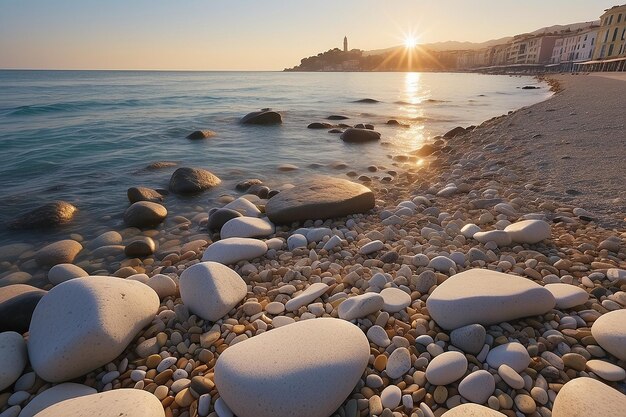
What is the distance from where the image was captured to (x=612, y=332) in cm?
185

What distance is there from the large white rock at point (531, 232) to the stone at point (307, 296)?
189 cm

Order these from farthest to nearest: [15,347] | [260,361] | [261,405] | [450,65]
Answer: [450,65], [15,347], [260,361], [261,405]

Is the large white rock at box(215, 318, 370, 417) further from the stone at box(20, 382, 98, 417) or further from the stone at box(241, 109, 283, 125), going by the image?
the stone at box(241, 109, 283, 125)

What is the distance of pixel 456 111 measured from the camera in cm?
1859

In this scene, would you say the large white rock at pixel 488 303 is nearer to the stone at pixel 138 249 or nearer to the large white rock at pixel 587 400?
the large white rock at pixel 587 400

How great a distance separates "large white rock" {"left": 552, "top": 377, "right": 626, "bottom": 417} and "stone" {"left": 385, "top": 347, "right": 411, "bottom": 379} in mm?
687

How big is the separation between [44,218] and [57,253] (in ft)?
4.08

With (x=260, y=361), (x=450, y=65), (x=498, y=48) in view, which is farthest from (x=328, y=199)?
(x=450, y=65)

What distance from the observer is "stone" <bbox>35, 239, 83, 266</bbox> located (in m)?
3.86

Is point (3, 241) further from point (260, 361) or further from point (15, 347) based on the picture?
point (260, 361)

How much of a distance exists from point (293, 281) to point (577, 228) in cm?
288

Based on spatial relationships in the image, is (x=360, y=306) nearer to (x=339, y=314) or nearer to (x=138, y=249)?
(x=339, y=314)

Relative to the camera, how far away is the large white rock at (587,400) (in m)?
1.48

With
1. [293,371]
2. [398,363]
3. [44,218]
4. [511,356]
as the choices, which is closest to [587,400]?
[511,356]
